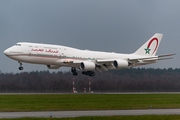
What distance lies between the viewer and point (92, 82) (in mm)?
62188

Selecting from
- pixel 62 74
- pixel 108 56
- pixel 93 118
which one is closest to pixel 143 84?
pixel 108 56

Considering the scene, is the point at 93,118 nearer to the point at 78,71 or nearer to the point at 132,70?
the point at 78,71

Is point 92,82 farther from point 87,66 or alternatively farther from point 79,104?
point 79,104

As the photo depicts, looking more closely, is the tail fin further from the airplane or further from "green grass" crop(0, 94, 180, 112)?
"green grass" crop(0, 94, 180, 112)

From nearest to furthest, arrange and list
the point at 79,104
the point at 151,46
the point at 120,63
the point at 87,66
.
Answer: the point at 79,104, the point at 87,66, the point at 120,63, the point at 151,46

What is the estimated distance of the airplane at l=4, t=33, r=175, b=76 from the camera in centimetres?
5322

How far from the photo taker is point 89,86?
199 feet

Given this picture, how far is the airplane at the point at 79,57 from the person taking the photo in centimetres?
5322

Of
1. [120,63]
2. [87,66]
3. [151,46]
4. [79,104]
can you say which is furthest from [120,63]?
[79,104]

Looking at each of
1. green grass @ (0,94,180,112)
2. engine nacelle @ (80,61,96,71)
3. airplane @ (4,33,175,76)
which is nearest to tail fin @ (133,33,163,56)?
airplane @ (4,33,175,76)

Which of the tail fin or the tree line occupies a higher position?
the tail fin

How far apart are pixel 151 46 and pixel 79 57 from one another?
14782mm

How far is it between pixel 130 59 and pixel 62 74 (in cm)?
1172

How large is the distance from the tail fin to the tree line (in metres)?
3.75
